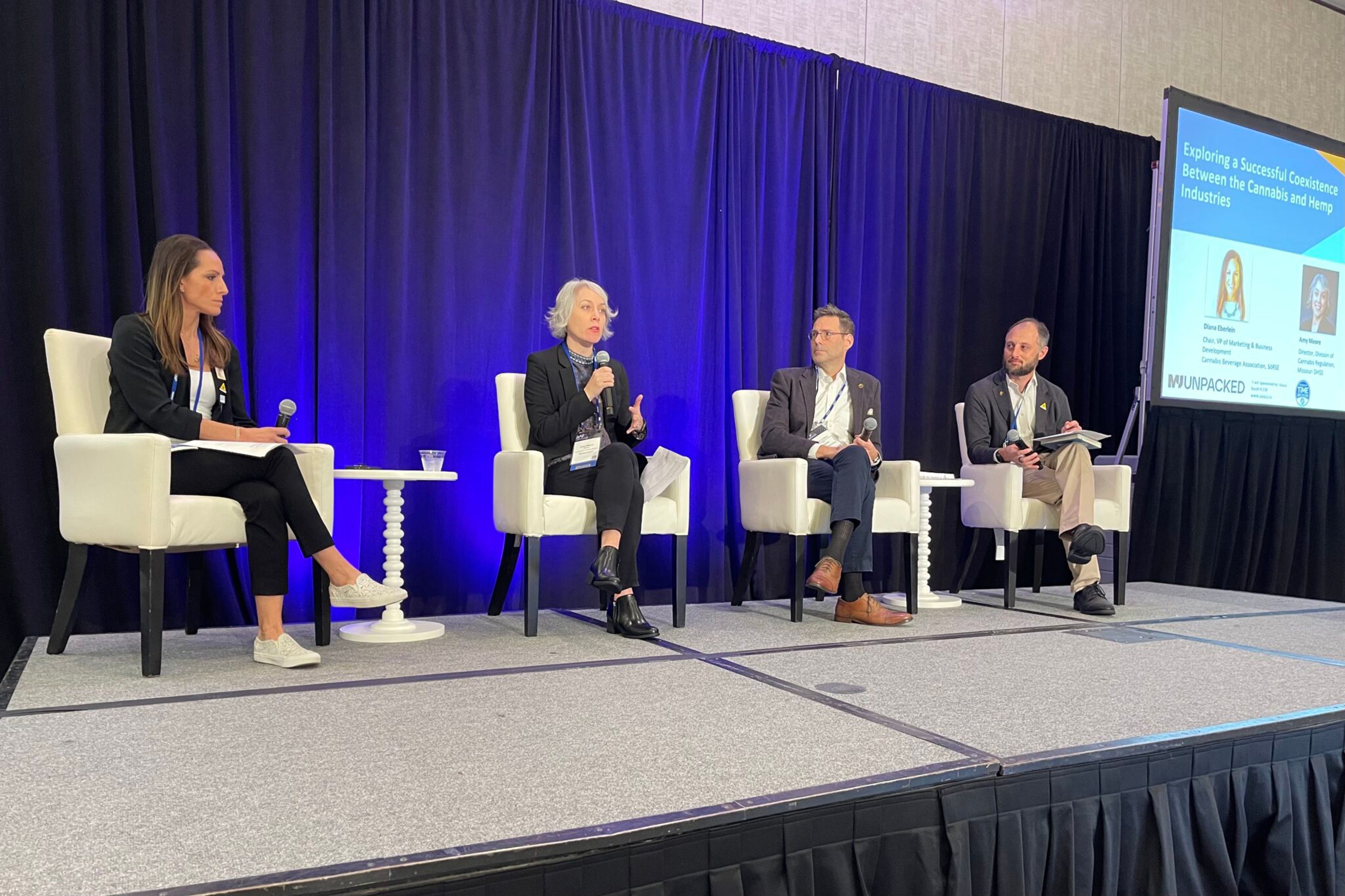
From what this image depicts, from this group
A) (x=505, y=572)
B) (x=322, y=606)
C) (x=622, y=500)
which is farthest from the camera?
(x=505, y=572)

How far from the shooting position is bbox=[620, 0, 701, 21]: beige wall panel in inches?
160

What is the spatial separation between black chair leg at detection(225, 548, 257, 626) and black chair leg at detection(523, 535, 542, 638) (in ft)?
3.17

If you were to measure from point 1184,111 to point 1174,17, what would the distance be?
1633mm

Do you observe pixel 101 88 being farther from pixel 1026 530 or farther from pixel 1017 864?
pixel 1026 530

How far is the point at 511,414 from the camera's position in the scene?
3.31 meters

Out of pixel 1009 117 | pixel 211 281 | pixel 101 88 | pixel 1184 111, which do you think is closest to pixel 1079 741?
pixel 211 281

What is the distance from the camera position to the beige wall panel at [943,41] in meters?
4.71

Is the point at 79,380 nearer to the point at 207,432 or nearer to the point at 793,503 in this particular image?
the point at 207,432

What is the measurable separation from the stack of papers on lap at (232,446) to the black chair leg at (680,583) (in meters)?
1.30

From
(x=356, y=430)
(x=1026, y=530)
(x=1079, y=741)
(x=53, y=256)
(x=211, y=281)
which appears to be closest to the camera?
(x=1079, y=741)

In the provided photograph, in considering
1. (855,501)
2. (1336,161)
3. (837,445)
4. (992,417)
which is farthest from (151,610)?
(1336,161)

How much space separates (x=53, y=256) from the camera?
296 centimetres

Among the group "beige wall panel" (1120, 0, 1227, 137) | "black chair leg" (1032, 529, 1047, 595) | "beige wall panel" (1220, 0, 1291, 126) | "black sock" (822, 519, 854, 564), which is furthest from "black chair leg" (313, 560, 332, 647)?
"beige wall panel" (1220, 0, 1291, 126)

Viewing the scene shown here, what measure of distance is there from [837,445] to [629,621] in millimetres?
1076
